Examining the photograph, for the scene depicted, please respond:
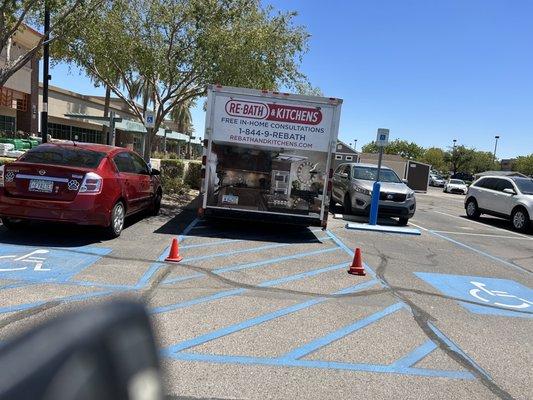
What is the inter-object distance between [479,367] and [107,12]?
43.2 ft

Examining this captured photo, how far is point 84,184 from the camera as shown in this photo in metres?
7.78

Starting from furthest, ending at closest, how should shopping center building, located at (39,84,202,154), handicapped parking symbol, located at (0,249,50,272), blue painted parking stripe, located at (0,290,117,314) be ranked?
1. shopping center building, located at (39,84,202,154)
2. handicapped parking symbol, located at (0,249,50,272)
3. blue painted parking stripe, located at (0,290,117,314)

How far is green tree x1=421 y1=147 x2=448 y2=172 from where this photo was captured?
99.8 meters

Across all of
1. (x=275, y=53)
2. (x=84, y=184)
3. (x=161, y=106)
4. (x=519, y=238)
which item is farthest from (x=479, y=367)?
(x=161, y=106)

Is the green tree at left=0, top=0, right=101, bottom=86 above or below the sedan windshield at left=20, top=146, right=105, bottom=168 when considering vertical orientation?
above

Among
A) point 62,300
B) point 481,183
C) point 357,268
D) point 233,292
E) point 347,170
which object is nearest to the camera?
point 62,300

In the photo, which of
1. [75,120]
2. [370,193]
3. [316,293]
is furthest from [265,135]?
[75,120]

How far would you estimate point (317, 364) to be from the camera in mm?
4074

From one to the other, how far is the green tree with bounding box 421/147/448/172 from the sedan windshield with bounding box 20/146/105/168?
97371mm

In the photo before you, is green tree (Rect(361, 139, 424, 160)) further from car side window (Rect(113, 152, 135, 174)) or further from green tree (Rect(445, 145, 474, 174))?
car side window (Rect(113, 152, 135, 174))

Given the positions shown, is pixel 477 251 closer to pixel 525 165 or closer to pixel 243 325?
pixel 243 325

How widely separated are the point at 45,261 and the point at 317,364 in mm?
4394

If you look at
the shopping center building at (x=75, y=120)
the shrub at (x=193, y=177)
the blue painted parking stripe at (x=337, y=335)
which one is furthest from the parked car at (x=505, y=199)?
the shopping center building at (x=75, y=120)

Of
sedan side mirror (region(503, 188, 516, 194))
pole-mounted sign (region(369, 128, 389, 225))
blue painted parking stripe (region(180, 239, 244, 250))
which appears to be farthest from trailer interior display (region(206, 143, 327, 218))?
sedan side mirror (region(503, 188, 516, 194))
